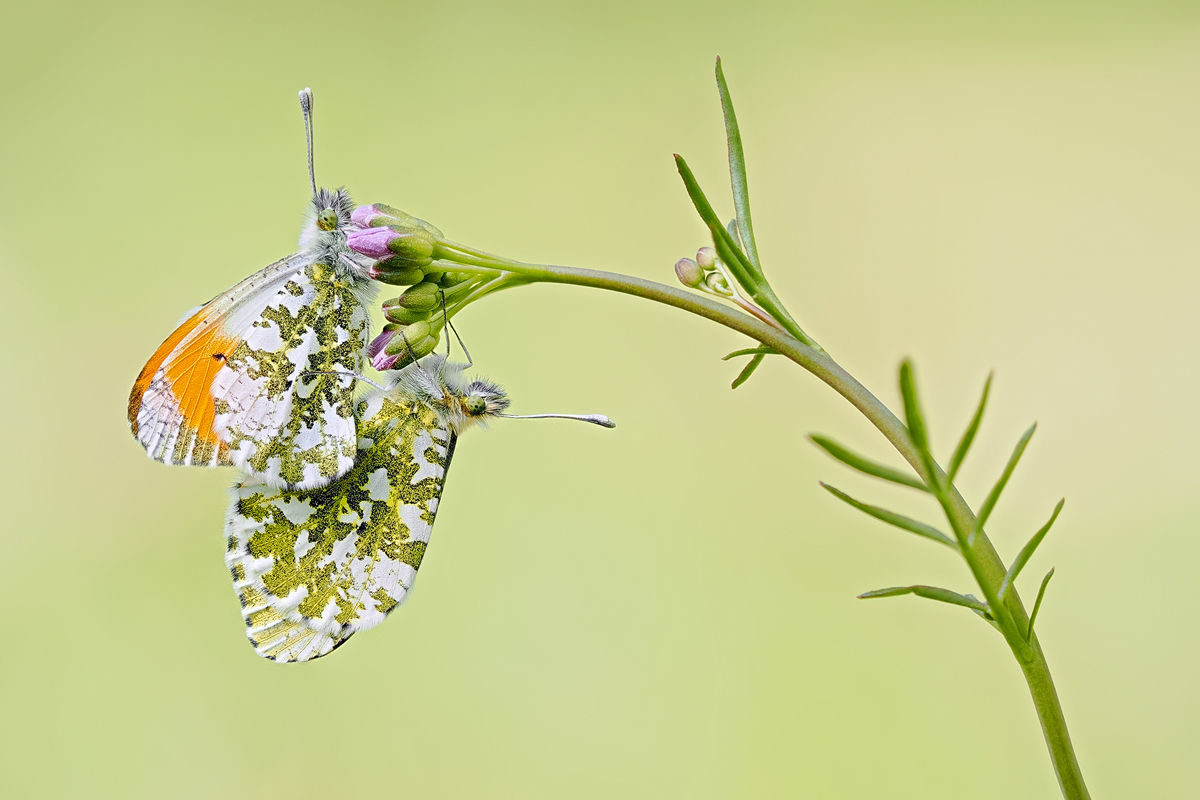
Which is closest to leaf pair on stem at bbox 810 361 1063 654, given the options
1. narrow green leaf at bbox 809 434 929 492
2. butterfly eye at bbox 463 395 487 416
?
narrow green leaf at bbox 809 434 929 492

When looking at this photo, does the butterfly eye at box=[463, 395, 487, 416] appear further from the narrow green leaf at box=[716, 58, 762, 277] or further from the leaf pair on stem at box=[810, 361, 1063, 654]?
the leaf pair on stem at box=[810, 361, 1063, 654]

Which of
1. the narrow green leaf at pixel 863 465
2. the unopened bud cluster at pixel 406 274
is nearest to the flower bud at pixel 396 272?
the unopened bud cluster at pixel 406 274

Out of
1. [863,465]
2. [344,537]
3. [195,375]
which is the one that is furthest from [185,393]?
[863,465]

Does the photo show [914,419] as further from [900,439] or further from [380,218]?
[380,218]

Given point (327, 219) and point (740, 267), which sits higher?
point (327, 219)

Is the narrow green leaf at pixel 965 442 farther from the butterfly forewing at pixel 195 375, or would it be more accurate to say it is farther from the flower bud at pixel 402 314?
the butterfly forewing at pixel 195 375

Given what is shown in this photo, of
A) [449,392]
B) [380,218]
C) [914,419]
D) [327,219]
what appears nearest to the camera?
[914,419]

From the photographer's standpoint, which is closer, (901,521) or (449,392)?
(901,521)

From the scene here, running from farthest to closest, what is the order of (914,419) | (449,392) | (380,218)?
(449,392), (380,218), (914,419)
